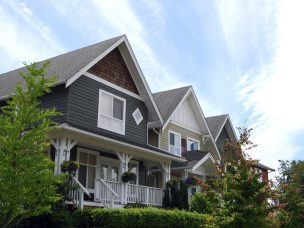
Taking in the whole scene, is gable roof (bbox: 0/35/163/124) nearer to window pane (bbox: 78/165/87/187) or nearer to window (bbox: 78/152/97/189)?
window (bbox: 78/152/97/189)

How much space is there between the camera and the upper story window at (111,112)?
2064 cm

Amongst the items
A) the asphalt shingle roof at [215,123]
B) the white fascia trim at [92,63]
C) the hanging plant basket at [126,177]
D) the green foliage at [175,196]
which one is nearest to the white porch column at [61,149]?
the white fascia trim at [92,63]

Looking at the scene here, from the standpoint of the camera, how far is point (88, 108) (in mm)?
19719

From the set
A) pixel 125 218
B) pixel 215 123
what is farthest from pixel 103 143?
pixel 215 123

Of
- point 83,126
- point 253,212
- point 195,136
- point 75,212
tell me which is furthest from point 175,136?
point 253,212

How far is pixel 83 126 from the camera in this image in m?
18.9

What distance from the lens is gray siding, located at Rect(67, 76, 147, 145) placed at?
18.9 m

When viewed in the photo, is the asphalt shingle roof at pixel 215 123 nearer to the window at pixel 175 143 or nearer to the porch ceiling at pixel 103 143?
the window at pixel 175 143

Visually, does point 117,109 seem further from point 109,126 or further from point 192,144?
point 192,144

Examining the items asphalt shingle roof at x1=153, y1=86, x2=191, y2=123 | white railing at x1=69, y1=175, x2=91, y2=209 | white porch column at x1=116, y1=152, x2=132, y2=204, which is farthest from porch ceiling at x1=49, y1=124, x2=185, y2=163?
asphalt shingle roof at x1=153, y1=86, x2=191, y2=123

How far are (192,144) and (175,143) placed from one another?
2.24 meters

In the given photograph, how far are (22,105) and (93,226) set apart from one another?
547 cm

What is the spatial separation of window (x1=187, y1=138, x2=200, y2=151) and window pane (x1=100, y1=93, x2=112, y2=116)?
10034 millimetres

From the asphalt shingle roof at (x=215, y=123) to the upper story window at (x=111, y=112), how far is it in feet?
42.6
